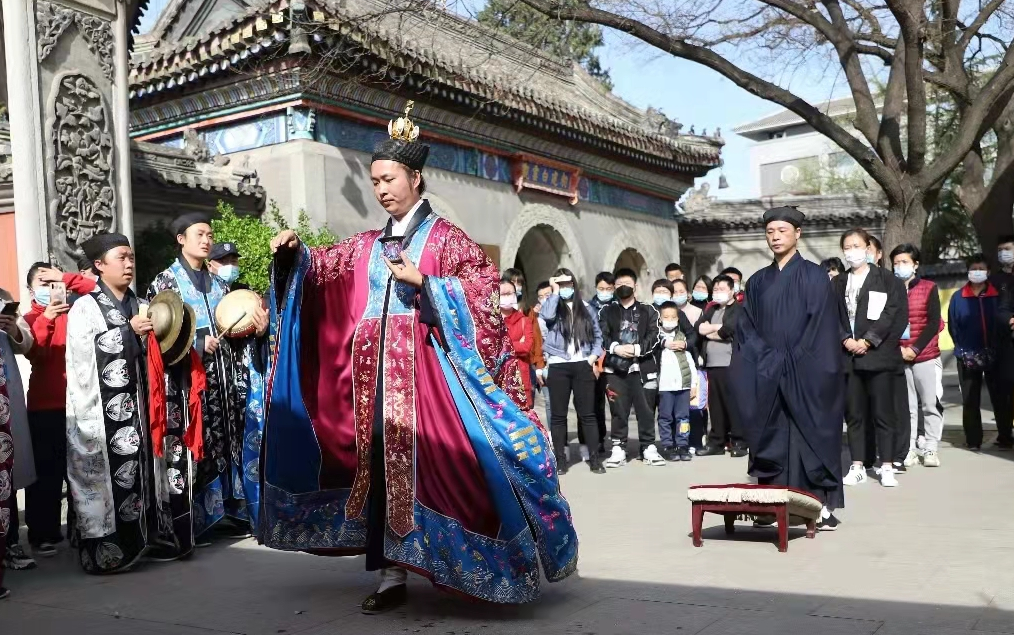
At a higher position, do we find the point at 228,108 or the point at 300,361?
the point at 228,108

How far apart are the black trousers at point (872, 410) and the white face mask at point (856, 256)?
0.77 metres

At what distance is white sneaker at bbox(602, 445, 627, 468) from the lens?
9.11 metres

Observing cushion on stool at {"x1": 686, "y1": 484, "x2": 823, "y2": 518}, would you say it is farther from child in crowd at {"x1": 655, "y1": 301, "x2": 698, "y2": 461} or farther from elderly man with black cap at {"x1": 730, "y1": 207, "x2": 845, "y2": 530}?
child in crowd at {"x1": 655, "y1": 301, "x2": 698, "y2": 461}

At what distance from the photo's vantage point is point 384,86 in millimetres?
13852

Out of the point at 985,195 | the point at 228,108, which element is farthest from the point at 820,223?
the point at 228,108

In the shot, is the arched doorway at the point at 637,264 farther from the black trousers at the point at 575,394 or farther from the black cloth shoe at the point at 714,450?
the black trousers at the point at 575,394

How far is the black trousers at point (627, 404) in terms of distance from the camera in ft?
30.3

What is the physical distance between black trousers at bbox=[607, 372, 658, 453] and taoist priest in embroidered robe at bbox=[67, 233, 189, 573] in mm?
4646

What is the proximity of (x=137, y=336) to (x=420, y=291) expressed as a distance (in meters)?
1.93

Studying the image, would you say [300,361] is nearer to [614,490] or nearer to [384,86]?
[614,490]

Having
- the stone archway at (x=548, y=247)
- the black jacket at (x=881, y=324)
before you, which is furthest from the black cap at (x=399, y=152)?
the stone archway at (x=548, y=247)

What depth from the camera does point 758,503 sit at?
5266 mm

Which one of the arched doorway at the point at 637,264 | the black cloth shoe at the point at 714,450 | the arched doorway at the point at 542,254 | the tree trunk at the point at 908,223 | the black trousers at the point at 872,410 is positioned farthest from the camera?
the arched doorway at the point at 637,264

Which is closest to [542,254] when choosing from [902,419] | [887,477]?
[902,419]
